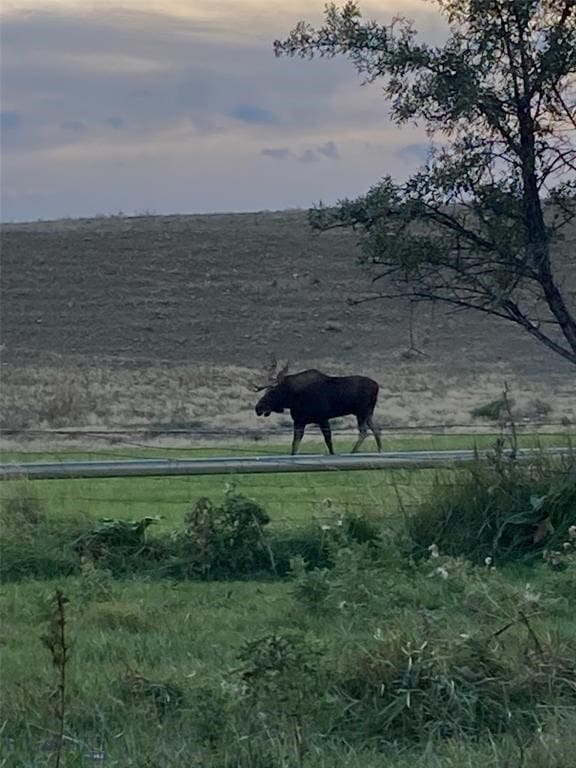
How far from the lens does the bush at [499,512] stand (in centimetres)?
1138

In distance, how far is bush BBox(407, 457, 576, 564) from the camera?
37.3 feet

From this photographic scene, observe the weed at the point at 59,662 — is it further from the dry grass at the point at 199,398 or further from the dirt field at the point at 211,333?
the dry grass at the point at 199,398

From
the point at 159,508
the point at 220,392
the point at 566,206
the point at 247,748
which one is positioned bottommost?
the point at 220,392

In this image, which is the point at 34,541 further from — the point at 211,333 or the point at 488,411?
the point at 211,333

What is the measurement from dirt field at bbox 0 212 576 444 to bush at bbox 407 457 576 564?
56.1 feet

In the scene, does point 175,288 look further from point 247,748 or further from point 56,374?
point 247,748

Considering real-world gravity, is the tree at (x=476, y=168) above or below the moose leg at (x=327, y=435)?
above

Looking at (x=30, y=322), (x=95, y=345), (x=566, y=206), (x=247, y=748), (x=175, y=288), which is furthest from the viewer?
(x=175, y=288)

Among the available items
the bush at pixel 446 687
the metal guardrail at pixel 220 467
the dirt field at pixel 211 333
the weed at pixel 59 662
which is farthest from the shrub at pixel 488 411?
the weed at pixel 59 662

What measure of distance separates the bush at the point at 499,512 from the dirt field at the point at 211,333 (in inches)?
674

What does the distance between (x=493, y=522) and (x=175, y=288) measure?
160 feet

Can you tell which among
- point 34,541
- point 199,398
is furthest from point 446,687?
point 199,398

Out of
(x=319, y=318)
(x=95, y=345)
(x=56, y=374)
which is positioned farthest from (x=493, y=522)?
(x=319, y=318)

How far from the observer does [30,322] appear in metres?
52.8
